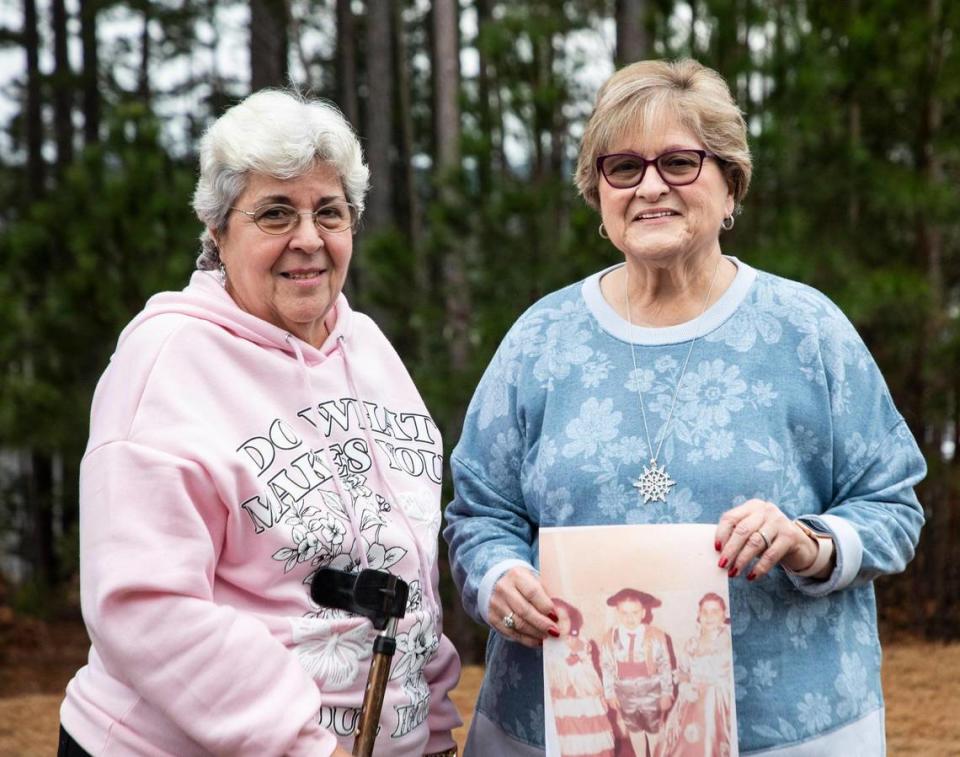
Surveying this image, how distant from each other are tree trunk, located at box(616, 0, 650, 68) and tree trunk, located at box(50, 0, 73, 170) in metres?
10.8

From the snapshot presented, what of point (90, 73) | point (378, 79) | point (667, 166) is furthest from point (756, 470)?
point (90, 73)

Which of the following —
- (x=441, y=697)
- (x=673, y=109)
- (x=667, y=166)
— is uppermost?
(x=673, y=109)

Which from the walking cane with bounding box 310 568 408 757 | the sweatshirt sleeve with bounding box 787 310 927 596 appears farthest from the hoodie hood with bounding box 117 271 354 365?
the sweatshirt sleeve with bounding box 787 310 927 596

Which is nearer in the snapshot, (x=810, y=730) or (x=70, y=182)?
(x=810, y=730)

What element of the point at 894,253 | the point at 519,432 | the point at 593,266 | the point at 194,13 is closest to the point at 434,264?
the point at 593,266

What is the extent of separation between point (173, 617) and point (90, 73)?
54.1 feet

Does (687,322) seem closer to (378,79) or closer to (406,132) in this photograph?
(378,79)

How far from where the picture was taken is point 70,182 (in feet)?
29.4

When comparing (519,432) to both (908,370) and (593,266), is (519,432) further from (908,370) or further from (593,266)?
(908,370)

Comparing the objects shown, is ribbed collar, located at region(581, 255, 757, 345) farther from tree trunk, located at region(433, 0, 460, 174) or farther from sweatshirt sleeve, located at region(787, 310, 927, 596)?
tree trunk, located at region(433, 0, 460, 174)

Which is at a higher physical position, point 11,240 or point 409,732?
point 11,240

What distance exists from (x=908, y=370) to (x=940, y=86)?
73.8 inches

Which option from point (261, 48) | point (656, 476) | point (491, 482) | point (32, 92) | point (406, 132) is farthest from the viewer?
point (32, 92)

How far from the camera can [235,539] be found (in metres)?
2.24
